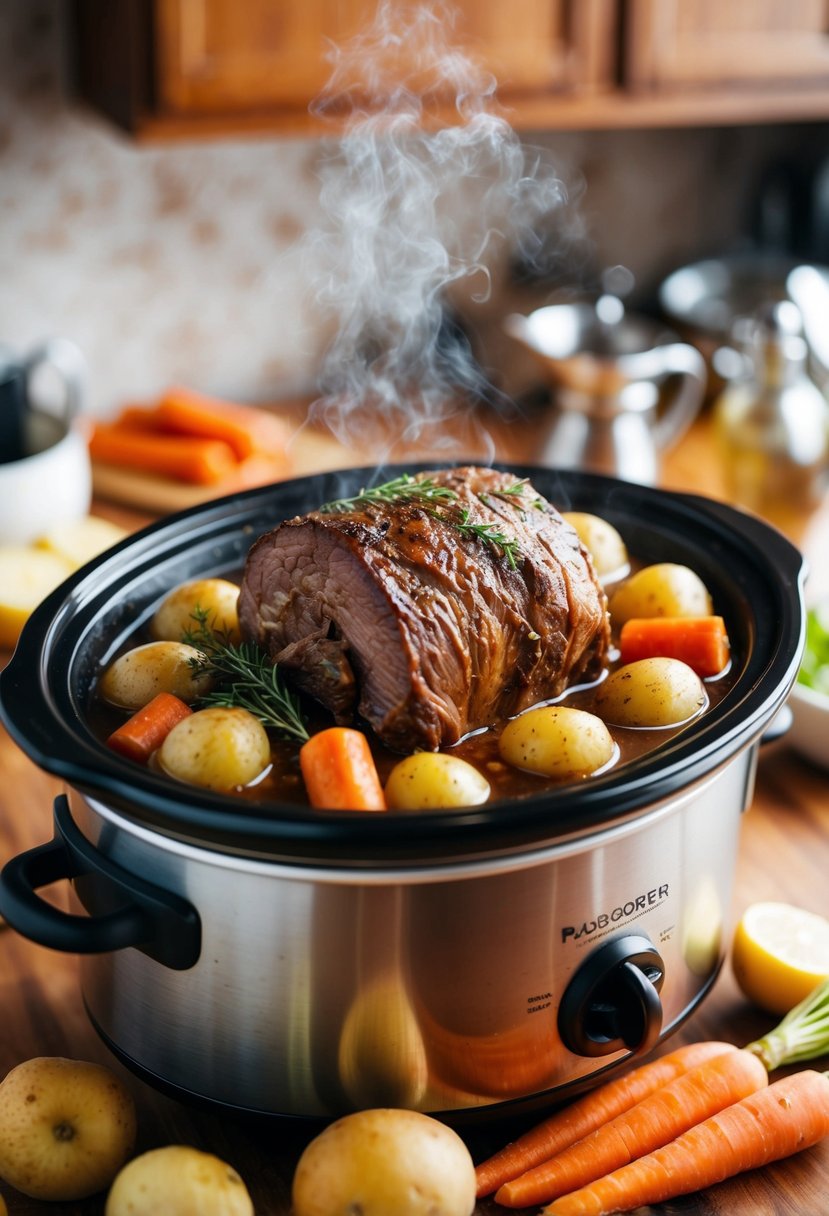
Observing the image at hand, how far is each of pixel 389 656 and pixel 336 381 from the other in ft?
7.05

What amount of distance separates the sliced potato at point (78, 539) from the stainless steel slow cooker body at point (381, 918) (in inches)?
37.7

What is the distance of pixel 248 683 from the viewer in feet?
5.12

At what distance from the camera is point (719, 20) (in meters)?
2.84

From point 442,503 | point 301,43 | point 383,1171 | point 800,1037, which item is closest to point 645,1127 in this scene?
point 800,1037

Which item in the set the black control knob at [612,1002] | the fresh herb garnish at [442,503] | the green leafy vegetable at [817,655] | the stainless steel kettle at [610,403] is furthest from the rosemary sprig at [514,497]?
the stainless steel kettle at [610,403]

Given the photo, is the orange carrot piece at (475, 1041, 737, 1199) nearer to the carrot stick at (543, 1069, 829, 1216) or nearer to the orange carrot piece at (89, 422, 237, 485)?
the carrot stick at (543, 1069, 829, 1216)

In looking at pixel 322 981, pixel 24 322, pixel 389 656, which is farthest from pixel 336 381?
pixel 322 981

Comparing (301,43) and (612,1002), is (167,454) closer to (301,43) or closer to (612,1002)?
(301,43)

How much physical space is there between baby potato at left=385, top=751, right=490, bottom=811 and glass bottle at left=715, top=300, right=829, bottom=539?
5.22 feet

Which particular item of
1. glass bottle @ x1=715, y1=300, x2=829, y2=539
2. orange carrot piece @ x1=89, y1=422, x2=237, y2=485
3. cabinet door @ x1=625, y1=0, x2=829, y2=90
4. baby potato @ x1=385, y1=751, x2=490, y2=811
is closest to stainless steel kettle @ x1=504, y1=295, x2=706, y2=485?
glass bottle @ x1=715, y1=300, x2=829, y2=539

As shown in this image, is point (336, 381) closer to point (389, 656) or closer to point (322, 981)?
point (389, 656)

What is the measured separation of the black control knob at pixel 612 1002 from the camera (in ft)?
4.46

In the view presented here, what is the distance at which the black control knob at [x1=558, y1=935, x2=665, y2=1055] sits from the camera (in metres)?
1.36

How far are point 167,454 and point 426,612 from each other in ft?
4.93
